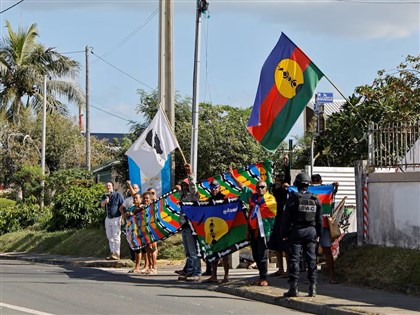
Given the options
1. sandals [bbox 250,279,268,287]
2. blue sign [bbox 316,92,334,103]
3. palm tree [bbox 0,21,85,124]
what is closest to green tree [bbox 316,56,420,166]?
blue sign [bbox 316,92,334,103]

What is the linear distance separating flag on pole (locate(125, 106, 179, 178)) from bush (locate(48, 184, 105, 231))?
6.63 meters

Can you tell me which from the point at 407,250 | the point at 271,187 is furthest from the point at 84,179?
the point at 407,250

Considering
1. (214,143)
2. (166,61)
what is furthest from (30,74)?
(166,61)

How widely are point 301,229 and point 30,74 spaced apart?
122 ft

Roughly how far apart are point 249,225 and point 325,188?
169 cm

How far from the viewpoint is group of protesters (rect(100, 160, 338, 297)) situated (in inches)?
522

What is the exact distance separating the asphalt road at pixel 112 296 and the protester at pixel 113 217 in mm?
2563

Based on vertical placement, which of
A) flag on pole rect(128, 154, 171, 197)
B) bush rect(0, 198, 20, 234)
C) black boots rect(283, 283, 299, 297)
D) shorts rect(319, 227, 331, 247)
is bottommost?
black boots rect(283, 283, 299, 297)

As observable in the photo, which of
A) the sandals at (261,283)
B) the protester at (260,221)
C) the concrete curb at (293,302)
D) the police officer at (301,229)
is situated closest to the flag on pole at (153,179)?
the protester at (260,221)

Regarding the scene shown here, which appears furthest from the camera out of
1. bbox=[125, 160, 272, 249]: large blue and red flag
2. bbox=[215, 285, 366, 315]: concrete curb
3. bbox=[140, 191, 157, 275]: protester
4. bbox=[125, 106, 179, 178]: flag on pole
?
bbox=[125, 106, 179, 178]: flag on pole

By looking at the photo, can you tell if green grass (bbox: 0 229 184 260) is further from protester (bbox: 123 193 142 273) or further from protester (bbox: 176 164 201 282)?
protester (bbox: 176 164 201 282)

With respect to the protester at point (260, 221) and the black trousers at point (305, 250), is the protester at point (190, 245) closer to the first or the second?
the protester at point (260, 221)

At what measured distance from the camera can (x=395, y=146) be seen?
15.5m

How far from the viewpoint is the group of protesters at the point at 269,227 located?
1326cm
